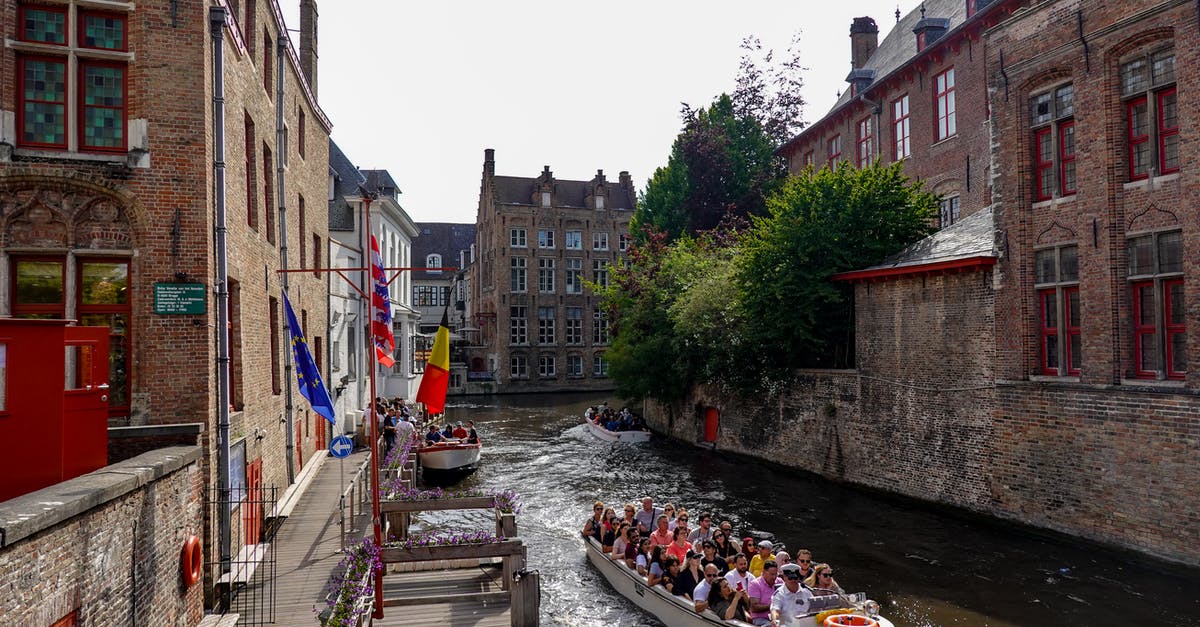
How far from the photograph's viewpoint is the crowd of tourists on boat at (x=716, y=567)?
394 inches

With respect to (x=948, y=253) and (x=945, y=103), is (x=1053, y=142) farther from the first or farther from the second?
(x=945, y=103)

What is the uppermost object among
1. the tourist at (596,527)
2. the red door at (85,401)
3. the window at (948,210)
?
the window at (948,210)

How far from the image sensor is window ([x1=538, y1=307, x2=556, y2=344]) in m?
57.0

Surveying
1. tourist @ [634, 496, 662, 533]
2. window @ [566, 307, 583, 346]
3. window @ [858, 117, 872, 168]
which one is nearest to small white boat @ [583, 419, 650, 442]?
window @ [858, 117, 872, 168]

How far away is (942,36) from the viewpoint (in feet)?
86.4

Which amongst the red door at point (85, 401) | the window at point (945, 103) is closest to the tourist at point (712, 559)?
the red door at point (85, 401)

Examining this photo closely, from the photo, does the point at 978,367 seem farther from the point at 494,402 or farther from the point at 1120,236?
the point at 494,402

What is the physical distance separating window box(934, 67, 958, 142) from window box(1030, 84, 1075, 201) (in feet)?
35.2

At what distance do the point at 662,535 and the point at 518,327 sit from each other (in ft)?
143

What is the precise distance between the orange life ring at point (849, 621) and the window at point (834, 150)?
28.1 m

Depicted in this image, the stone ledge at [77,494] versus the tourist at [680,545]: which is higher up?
the stone ledge at [77,494]

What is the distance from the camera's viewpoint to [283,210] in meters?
14.9

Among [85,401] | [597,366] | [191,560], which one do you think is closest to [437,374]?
[191,560]

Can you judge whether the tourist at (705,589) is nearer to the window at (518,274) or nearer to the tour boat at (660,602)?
the tour boat at (660,602)
